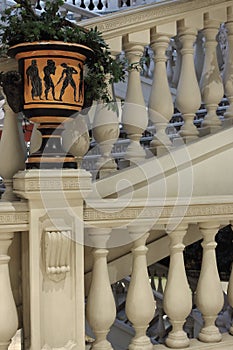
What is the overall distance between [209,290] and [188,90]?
76 cm

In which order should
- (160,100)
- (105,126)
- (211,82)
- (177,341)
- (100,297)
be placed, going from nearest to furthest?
1. (100,297)
2. (177,341)
3. (105,126)
4. (160,100)
5. (211,82)

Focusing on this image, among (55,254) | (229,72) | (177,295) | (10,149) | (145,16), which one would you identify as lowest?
(177,295)

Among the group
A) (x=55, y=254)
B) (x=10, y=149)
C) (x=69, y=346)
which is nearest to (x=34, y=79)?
(x=10, y=149)

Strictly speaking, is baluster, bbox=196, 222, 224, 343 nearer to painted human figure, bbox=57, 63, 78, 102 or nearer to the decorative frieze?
the decorative frieze

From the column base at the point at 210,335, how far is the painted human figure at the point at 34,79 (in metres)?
0.92

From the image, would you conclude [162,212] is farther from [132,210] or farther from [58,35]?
[58,35]

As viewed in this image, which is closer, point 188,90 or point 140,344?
point 140,344

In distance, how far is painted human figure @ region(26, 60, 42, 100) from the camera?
136 centimetres

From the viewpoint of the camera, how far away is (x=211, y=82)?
2.01 metres

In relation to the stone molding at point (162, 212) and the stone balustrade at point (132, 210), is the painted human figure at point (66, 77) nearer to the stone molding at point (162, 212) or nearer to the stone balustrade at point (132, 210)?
the stone balustrade at point (132, 210)

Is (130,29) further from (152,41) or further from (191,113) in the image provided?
(191,113)

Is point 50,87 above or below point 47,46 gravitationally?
below

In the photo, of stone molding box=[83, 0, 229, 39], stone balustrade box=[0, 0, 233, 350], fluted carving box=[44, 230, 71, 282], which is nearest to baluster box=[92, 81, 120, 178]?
stone balustrade box=[0, 0, 233, 350]

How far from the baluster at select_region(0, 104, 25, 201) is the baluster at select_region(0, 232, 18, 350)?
0.69 ft
